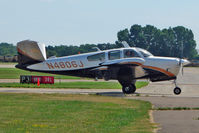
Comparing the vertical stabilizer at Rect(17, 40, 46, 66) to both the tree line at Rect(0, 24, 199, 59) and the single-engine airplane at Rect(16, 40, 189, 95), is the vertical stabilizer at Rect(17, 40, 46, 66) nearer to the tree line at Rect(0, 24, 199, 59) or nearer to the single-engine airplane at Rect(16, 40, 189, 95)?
the single-engine airplane at Rect(16, 40, 189, 95)

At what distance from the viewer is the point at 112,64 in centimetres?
2459

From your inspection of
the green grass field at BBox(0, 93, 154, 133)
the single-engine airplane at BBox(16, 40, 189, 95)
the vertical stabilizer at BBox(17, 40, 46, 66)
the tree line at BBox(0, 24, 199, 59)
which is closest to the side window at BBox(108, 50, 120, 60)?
the single-engine airplane at BBox(16, 40, 189, 95)

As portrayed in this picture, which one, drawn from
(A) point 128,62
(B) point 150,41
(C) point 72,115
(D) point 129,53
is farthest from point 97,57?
(B) point 150,41

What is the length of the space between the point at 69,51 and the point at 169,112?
98.0 m

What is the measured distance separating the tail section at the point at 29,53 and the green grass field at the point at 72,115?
4.90 m

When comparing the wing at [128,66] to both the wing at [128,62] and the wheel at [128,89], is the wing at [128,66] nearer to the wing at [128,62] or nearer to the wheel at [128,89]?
the wing at [128,62]

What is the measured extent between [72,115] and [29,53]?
11731 millimetres

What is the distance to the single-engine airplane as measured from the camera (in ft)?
81.3

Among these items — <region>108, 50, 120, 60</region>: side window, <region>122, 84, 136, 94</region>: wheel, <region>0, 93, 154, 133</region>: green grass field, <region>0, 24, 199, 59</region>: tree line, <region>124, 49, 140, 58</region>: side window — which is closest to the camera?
<region>0, 93, 154, 133</region>: green grass field

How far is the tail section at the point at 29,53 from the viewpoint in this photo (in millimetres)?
26500

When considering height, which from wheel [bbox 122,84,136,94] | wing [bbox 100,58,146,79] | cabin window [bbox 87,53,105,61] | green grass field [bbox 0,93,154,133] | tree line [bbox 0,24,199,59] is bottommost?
green grass field [bbox 0,93,154,133]

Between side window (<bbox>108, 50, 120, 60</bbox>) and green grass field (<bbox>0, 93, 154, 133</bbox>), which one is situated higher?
side window (<bbox>108, 50, 120, 60</bbox>)

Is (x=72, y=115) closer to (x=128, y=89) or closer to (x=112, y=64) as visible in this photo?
(x=112, y=64)

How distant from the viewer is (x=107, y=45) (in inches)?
3223
